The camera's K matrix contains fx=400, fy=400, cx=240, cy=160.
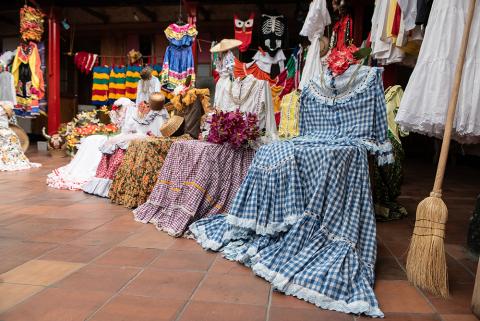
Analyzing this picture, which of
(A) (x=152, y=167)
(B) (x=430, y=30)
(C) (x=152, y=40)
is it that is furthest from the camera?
(C) (x=152, y=40)

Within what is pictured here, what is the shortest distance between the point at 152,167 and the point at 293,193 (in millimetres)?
2190

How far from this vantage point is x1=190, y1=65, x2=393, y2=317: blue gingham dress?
7.45 feet

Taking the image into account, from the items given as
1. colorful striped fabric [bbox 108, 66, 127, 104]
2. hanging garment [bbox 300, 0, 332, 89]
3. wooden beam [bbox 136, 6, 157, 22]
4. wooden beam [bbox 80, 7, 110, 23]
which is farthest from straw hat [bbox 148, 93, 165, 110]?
wooden beam [bbox 80, 7, 110, 23]

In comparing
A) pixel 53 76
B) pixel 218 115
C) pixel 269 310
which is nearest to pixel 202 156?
pixel 218 115

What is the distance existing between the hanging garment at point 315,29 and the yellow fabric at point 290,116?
0.39 m

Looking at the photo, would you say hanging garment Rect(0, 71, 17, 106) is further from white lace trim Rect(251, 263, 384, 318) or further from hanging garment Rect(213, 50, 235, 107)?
white lace trim Rect(251, 263, 384, 318)

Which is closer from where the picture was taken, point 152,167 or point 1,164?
point 152,167

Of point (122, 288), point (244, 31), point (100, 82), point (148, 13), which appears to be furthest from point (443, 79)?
point (148, 13)

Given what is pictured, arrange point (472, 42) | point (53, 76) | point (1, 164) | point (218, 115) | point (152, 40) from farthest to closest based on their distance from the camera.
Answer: point (152, 40)
point (53, 76)
point (1, 164)
point (218, 115)
point (472, 42)

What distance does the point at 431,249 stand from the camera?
225cm

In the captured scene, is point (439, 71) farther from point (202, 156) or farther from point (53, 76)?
point (53, 76)

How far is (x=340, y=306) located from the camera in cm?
209

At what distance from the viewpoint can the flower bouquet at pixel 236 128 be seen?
3.47 m

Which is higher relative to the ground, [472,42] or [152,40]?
[152,40]
